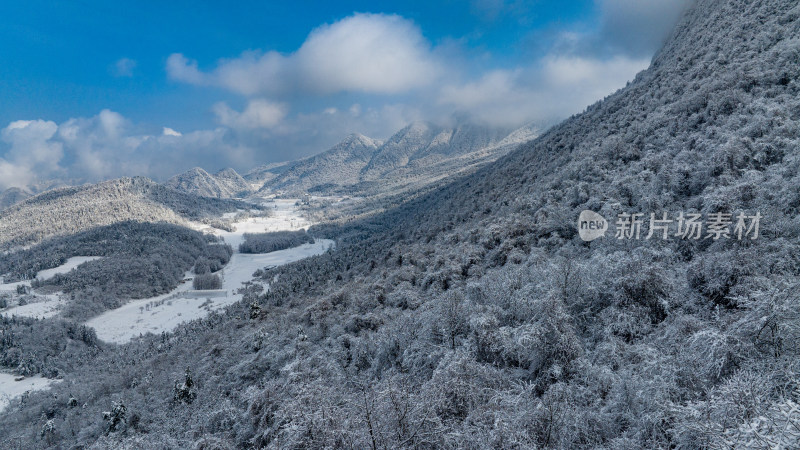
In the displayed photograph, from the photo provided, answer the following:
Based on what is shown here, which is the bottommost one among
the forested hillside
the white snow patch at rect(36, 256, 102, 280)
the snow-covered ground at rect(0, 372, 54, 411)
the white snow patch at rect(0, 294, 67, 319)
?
the snow-covered ground at rect(0, 372, 54, 411)

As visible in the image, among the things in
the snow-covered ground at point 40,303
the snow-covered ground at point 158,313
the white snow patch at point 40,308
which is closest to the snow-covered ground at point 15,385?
the snow-covered ground at point 158,313

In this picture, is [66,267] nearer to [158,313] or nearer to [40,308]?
[40,308]

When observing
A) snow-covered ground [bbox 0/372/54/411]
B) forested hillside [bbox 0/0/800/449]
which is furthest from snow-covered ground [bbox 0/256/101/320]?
forested hillside [bbox 0/0/800/449]

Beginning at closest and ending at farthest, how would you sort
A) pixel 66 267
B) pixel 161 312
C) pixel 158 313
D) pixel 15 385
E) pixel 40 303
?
1. pixel 15 385
2. pixel 40 303
3. pixel 158 313
4. pixel 161 312
5. pixel 66 267

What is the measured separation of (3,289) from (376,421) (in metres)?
192

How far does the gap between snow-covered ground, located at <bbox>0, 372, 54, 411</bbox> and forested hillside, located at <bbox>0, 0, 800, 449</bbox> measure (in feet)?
156

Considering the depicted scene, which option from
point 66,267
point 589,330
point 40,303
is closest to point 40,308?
point 40,303

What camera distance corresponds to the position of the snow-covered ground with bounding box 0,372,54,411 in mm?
66912

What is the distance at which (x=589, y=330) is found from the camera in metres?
13.3

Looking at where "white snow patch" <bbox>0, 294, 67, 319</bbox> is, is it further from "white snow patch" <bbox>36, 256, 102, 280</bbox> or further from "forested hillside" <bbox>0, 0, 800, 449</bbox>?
"forested hillside" <bbox>0, 0, 800, 449</bbox>

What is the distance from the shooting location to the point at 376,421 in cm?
882

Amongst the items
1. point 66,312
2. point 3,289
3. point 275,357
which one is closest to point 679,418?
point 275,357

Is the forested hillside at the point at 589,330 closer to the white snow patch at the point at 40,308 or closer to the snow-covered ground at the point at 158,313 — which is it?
the snow-covered ground at the point at 158,313

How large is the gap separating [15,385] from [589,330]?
391 feet
